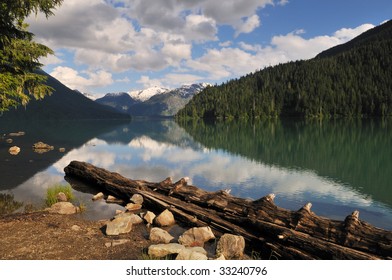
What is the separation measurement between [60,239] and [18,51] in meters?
14.8

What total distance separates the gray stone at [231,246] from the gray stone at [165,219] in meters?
4.34

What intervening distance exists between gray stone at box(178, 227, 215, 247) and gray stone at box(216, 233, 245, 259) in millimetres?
1224

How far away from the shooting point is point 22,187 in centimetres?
2581

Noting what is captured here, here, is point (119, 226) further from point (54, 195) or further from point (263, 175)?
point (263, 175)

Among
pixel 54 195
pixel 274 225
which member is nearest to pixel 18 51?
pixel 54 195

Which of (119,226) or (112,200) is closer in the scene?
(119,226)

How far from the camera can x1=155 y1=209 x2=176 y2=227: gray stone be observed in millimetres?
16688

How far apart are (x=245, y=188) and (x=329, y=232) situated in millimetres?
14984

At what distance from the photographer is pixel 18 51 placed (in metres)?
21.9

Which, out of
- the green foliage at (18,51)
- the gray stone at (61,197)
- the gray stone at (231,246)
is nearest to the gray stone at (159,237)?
the gray stone at (231,246)

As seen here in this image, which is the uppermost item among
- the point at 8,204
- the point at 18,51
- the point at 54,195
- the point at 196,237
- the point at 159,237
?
the point at 18,51

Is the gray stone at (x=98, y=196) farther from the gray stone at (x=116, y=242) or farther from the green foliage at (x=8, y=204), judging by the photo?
the gray stone at (x=116, y=242)

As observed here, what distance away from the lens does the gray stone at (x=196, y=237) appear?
1394cm
